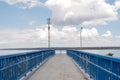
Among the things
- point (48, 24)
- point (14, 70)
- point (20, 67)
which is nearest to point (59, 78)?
point (20, 67)

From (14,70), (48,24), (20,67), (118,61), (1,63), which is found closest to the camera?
(118,61)

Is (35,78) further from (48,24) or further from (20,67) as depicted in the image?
(48,24)

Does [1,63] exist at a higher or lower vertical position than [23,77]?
higher

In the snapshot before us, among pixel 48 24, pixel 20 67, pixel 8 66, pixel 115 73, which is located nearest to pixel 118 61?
pixel 115 73

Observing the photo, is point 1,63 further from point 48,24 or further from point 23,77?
point 48,24

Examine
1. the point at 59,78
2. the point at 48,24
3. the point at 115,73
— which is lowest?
the point at 59,78

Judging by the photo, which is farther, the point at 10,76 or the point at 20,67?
the point at 20,67

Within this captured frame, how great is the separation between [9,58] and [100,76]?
3.89 m

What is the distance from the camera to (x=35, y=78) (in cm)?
1544

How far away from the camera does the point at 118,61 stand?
7496 millimetres

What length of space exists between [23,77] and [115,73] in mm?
7785

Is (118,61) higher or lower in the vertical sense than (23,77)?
higher

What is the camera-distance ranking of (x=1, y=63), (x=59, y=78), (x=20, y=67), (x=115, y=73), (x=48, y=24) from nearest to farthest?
(x=115, y=73) < (x=1, y=63) < (x=20, y=67) < (x=59, y=78) < (x=48, y=24)

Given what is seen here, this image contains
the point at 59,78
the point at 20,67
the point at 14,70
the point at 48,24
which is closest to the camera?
the point at 14,70
